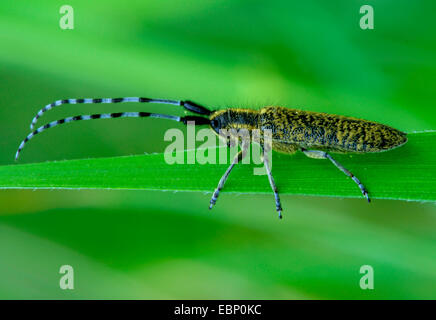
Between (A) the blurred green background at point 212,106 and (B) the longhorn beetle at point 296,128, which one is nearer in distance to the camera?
(B) the longhorn beetle at point 296,128

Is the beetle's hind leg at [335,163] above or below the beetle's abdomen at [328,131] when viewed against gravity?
below

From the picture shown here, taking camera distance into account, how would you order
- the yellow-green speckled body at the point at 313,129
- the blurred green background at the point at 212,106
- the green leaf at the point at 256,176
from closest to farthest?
the green leaf at the point at 256,176 < the yellow-green speckled body at the point at 313,129 < the blurred green background at the point at 212,106

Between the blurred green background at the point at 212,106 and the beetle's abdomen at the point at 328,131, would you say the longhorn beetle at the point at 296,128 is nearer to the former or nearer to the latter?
the beetle's abdomen at the point at 328,131

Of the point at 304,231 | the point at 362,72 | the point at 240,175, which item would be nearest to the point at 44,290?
the point at 240,175

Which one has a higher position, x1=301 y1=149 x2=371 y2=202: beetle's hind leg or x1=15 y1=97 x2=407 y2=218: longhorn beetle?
x1=15 y1=97 x2=407 y2=218: longhorn beetle

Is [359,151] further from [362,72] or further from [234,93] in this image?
[234,93]

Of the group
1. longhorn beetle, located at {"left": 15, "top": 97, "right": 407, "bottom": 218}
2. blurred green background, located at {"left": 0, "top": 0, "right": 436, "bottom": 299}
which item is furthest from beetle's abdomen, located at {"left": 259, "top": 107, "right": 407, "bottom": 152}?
blurred green background, located at {"left": 0, "top": 0, "right": 436, "bottom": 299}

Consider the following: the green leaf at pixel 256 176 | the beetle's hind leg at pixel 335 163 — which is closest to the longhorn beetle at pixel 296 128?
the beetle's hind leg at pixel 335 163

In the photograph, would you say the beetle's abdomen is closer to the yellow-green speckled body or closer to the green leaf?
the yellow-green speckled body
